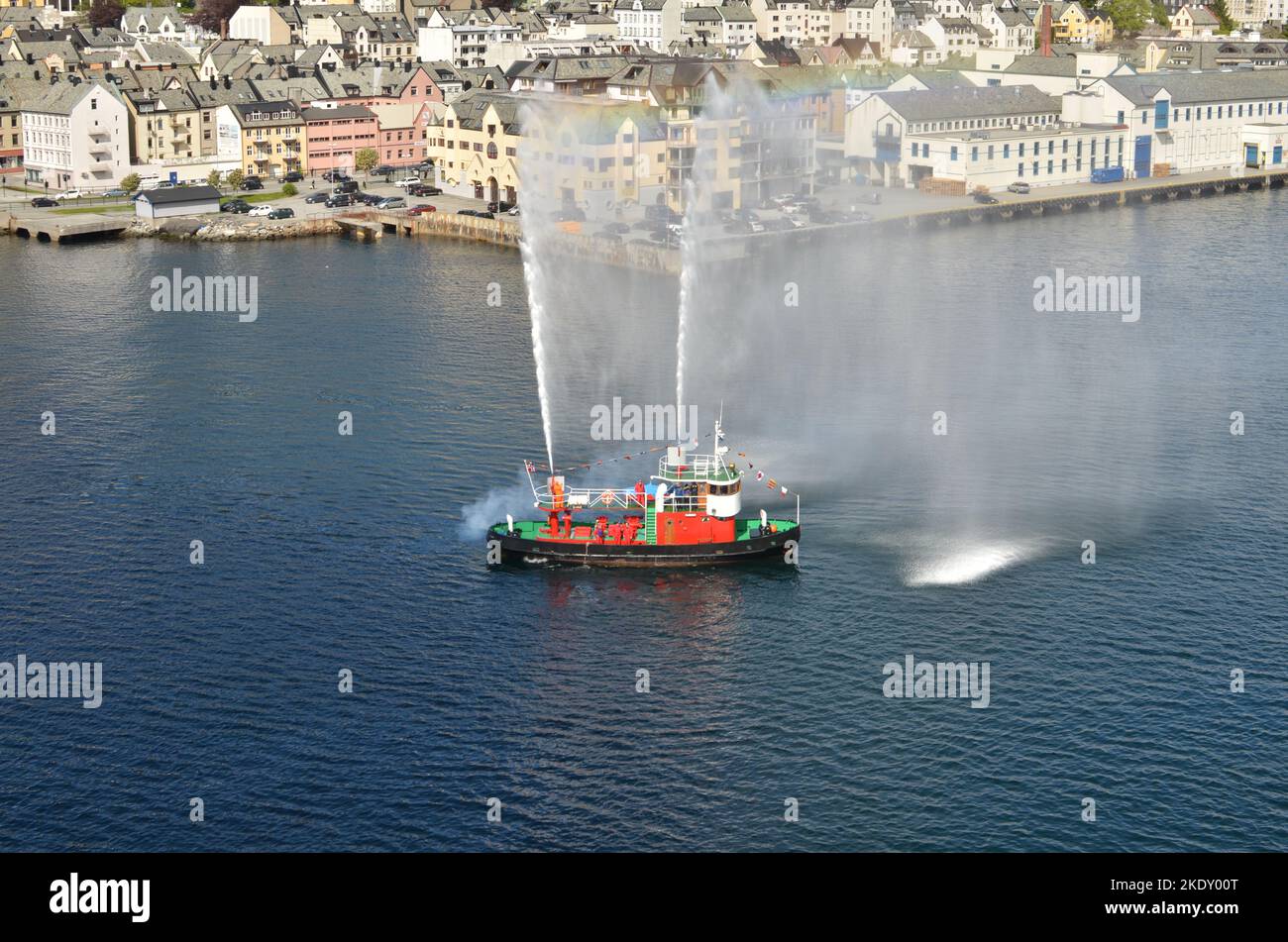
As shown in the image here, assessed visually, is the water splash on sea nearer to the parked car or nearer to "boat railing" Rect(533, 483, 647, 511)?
"boat railing" Rect(533, 483, 647, 511)

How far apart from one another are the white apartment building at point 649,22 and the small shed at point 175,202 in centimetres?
7069

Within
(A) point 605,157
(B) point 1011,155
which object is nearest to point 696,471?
(A) point 605,157

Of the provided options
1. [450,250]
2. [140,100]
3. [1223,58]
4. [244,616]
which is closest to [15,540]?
[244,616]

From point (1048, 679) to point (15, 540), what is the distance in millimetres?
35926

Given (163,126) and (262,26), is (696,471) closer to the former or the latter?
(163,126)

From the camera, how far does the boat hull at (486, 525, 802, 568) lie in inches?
2434

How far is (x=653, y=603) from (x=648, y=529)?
4.13 meters

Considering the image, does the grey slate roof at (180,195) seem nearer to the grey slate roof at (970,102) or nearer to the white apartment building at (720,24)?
the grey slate roof at (970,102)

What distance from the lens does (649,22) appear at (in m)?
190

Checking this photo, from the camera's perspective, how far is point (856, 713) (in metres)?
50.7

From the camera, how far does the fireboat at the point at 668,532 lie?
61.8 metres

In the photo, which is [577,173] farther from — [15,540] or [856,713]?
[856,713]

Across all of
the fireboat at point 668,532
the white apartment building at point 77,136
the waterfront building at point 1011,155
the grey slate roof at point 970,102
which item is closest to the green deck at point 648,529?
the fireboat at point 668,532
